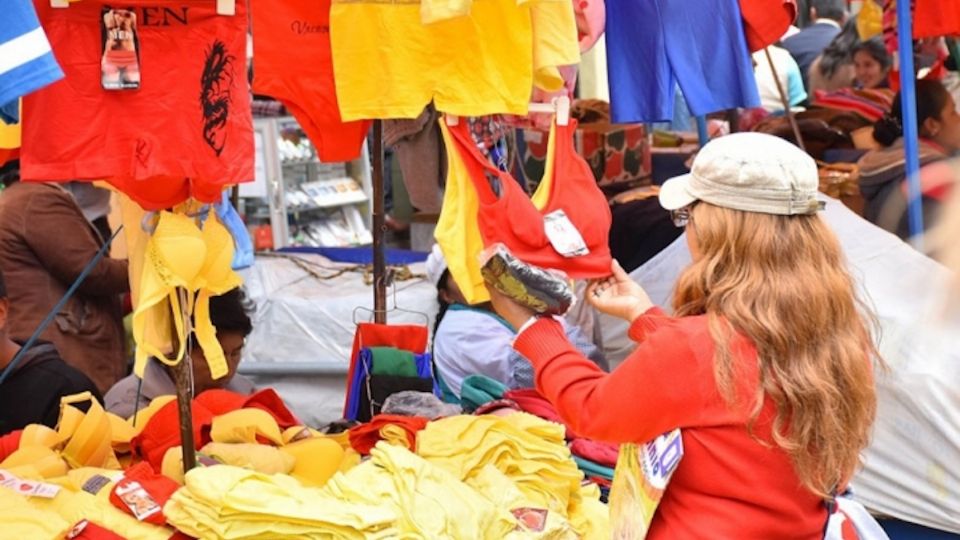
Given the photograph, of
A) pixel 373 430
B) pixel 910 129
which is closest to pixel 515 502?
pixel 373 430

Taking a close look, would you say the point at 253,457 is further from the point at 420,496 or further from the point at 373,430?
the point at 420,496

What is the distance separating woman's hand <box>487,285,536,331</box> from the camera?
8.38 ft

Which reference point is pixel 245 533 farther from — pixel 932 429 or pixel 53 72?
pixel 932 429

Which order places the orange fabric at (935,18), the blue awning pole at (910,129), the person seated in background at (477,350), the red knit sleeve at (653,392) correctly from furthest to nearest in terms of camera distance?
the orange fabric at (935,18), the blue awning pole at (910,129), the person seated in background at (477,350), the red knit sleeve at (653,392)

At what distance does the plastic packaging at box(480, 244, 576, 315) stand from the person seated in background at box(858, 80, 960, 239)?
70.9 inches

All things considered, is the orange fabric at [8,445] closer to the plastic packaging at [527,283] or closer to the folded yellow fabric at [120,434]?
the folded yellow fabric at [120,434]

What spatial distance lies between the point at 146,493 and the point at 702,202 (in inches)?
54.9

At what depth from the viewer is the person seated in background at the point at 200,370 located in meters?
3.74

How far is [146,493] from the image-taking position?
9.30 feet

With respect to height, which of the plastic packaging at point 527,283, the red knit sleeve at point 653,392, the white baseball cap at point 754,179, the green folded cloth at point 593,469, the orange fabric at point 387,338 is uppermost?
the white baseball cap at point 754,179

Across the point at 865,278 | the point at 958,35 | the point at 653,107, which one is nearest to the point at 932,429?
the point at 865,278

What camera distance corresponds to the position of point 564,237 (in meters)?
2.89

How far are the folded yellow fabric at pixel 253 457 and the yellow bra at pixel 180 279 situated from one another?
0.22 metres

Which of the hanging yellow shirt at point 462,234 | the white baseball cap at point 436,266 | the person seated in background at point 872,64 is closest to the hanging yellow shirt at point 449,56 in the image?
the hanging yellow shirt at point 462,234
